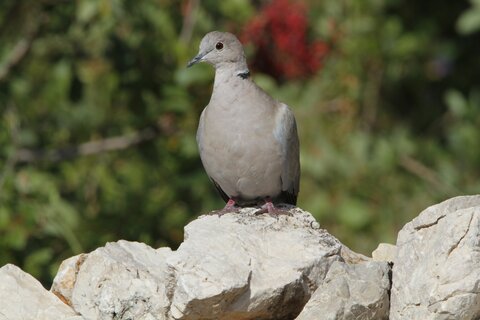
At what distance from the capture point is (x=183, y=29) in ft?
29.2

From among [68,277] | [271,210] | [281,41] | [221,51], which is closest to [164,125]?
[281,41]

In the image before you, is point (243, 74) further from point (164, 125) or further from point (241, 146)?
point (164, 125)

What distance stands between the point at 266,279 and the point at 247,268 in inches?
3.3

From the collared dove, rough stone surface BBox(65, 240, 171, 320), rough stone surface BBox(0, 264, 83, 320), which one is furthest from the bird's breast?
rough stone surface BBox(0, 264, 83, 320)

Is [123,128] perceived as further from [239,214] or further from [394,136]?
[239,214]

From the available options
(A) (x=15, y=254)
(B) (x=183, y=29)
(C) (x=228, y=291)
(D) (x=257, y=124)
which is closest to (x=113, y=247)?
(C) (x=228, y=291)

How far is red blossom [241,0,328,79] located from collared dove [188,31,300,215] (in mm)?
2058

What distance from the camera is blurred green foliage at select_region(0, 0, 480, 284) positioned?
852cm

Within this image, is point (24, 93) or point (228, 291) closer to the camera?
point (228, 291)

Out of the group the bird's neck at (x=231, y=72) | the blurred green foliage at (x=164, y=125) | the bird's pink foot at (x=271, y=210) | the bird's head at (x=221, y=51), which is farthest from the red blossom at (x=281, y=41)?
Answer: the bird's pink foot at (x=271, y=210)

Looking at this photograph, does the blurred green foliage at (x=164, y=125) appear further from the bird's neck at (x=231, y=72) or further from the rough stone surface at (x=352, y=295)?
the rough stone surface at (x=352, y=295)

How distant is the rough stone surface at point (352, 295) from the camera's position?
4.70 m

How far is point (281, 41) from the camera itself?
8539 millimetres

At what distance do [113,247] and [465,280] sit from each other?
1.46 m
